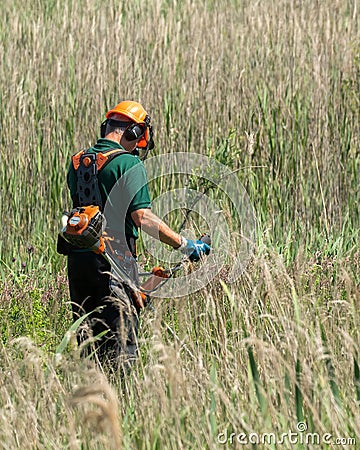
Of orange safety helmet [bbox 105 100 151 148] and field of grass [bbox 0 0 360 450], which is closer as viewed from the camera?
orange safety helmet [bbox 105 100 151 148]

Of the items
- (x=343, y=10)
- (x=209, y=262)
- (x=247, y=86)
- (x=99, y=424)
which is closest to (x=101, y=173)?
(x=209, y=262)

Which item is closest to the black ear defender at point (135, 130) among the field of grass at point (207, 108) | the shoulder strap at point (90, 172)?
the shoulder strap at point (90, 172)

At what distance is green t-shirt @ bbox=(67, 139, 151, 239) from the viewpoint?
161 inches

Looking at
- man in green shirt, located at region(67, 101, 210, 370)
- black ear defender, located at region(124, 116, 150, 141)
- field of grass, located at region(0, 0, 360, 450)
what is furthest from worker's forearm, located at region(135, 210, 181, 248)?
field of grass, located at region(0, 0, 360, 450)

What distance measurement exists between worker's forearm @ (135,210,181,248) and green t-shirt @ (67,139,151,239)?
62 mm

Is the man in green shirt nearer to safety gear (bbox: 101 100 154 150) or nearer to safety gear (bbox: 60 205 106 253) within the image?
safety gear (bbox: 101 100 154 150)

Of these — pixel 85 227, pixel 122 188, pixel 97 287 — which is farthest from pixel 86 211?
pixel 97 287

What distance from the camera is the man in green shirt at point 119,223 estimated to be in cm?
410

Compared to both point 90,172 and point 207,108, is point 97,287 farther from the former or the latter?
point 207,108

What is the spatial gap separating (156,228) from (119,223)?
0.22 metres

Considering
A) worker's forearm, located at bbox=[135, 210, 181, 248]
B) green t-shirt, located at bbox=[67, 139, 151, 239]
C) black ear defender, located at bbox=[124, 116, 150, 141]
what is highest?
black ear defender, located at bbox=[124, 116, 150, 141]

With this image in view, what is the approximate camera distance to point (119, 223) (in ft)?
13.8

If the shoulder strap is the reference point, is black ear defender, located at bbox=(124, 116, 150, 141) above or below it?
above

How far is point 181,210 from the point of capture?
20.6ft
